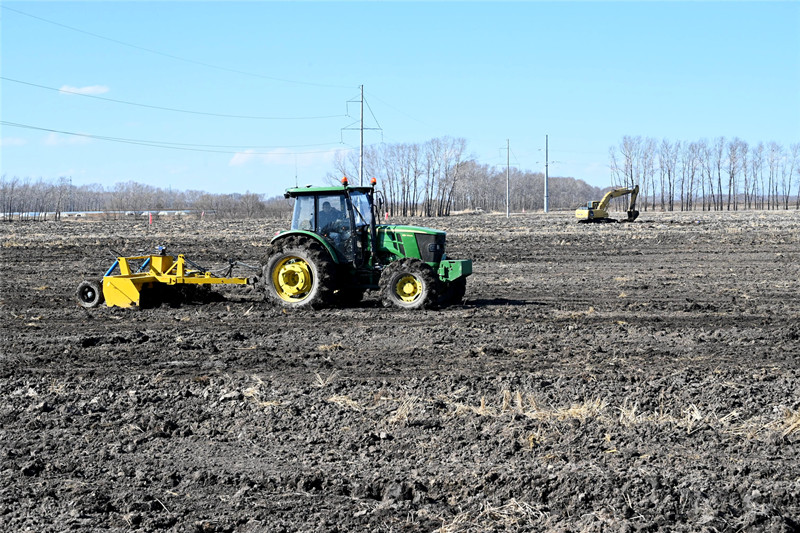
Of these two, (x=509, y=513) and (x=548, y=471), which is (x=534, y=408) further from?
(x=509, y=513)

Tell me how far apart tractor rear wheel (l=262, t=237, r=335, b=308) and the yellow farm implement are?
476 mm

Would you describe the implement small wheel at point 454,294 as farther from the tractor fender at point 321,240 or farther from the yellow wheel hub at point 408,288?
the tractor fender at point 321,240

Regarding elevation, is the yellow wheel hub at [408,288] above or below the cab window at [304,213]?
below

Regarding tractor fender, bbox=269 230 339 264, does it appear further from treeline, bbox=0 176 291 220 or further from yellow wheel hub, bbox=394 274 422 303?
treeline, bbox=0 176 291 220

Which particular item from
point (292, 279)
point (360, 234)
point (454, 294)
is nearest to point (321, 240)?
point (360, 234)

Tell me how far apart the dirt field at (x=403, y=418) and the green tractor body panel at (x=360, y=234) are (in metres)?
0.80

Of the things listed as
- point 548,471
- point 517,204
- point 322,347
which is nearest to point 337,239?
point 322,347

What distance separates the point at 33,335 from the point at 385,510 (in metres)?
7.87

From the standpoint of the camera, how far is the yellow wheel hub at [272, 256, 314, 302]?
A: 1318cm

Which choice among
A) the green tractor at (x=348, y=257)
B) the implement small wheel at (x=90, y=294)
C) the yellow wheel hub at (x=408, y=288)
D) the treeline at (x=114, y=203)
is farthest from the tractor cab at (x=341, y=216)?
the treeline at (x=114, y=203)

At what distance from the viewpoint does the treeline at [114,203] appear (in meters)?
85.8

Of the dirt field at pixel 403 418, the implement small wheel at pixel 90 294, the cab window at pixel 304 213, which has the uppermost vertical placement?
the cab window at pixel 304 213

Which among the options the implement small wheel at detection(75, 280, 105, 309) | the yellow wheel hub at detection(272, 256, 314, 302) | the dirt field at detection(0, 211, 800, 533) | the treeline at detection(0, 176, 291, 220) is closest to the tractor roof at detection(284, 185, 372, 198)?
the yellow wheel hub at detection(272, 256, 314, 302)

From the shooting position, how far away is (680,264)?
21.1m
